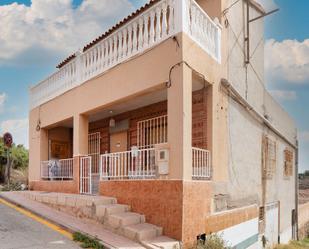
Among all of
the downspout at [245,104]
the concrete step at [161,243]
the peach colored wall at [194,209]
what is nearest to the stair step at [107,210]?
the concrete step at [161,243]

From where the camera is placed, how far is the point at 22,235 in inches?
316

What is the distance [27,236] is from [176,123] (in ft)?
13.2

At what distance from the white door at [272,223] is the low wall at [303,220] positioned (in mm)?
6009

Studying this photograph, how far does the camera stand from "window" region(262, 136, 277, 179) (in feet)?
48.6

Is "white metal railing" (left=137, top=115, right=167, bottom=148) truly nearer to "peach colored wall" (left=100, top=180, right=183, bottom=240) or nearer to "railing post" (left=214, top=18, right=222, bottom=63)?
"railing post" (left=214, top=18, right=222, bottom=63)

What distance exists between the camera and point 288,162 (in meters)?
19.3

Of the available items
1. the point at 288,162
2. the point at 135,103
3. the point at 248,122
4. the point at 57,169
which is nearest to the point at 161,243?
the point at 135,103

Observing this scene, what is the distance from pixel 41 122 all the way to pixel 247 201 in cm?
859

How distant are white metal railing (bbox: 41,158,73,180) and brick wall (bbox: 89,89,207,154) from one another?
1.72 meters

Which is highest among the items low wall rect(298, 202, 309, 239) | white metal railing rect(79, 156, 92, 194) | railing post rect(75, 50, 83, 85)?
railing post rect(75, 50, 83, 85)

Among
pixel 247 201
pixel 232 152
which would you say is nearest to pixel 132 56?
pixel 232 152

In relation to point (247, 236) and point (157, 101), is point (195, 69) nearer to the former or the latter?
point (157, 101)

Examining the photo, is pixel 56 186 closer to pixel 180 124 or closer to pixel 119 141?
pixel 119 141

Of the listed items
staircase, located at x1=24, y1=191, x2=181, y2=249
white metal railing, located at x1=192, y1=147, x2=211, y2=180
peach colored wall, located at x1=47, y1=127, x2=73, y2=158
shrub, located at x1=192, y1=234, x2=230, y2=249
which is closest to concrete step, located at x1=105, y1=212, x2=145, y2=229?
staircase, located at x1=24, y1=191, x2=181, y2=249
